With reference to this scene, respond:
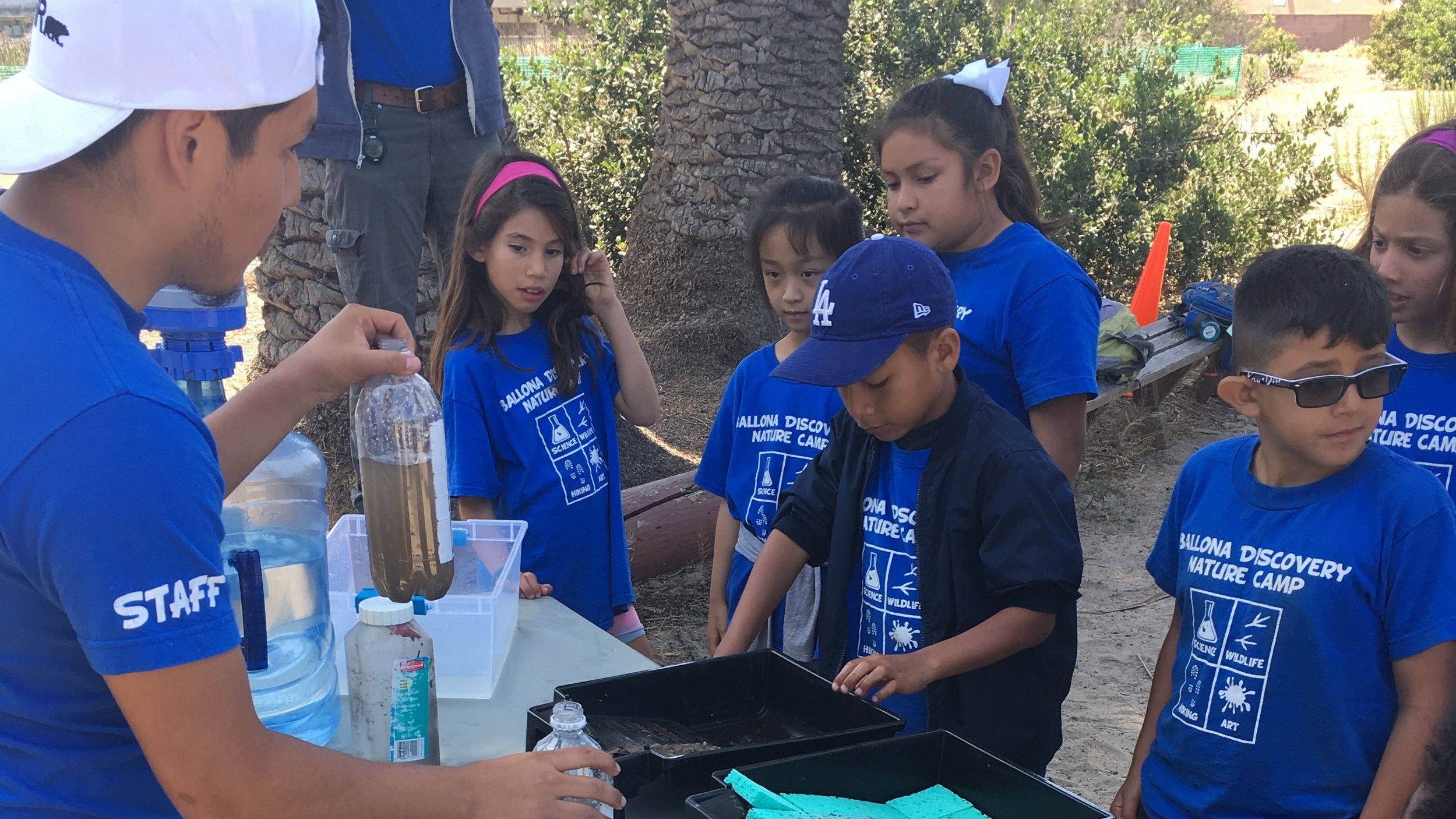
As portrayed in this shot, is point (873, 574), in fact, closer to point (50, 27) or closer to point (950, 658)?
point (950, 658)

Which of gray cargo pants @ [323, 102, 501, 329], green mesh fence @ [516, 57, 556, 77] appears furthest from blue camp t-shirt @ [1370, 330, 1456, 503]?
green mesh fence @ [516, 57, 556, 77]

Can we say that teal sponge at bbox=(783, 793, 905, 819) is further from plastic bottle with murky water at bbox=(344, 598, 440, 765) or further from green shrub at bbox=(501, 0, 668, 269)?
green shrub at bbox=(501, 0, 668, 269)

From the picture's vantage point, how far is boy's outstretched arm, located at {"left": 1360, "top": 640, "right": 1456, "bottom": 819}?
1867mm

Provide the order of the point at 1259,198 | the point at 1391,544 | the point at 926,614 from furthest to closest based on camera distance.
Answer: the point at 1259,198
the point at 926,614
the point at 1391,544

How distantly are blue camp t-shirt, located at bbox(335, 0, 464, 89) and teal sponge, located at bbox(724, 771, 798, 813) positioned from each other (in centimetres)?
329

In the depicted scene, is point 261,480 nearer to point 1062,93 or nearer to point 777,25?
point 777,25

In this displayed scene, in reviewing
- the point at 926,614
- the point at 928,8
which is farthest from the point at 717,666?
the point at 928,8

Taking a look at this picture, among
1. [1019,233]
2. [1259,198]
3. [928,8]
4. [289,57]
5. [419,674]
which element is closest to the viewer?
[289,57]

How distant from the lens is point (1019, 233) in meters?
2.82

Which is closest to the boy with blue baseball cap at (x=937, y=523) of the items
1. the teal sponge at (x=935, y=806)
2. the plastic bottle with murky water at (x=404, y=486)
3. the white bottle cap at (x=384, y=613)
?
the teal sponge at (x=935, y=806)

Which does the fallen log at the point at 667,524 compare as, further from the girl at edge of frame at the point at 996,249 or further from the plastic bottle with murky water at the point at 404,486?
the plastic bottle with murky water at the point at 404,486

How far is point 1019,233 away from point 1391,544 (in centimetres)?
117

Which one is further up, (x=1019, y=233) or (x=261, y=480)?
(x=1019, y=233)

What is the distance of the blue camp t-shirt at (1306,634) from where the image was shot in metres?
1.91
